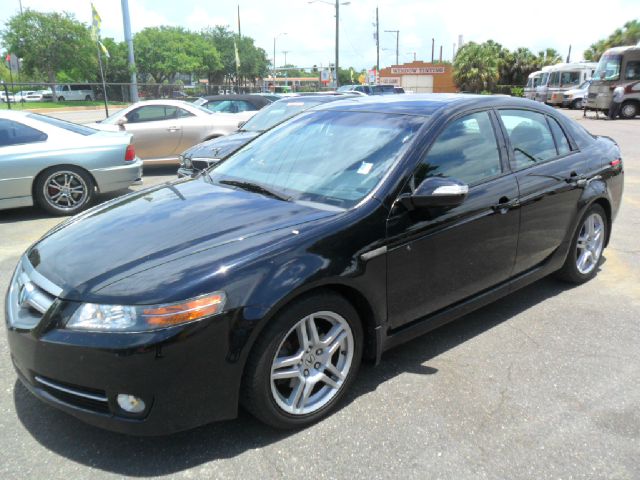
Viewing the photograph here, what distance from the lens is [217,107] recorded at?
13.0 meters

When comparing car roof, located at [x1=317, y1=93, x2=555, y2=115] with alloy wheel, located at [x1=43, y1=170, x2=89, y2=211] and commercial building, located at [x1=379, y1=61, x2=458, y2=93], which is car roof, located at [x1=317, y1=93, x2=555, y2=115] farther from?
commercial building, located at [x1=379, y1=61, x2=458, y2=93]

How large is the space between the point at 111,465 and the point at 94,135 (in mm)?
6218

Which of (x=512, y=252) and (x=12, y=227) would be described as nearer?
(x=512, y=252)

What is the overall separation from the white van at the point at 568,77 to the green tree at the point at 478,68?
57.1ft

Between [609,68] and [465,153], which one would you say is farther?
[609,68]

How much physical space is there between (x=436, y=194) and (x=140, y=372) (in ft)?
5.55

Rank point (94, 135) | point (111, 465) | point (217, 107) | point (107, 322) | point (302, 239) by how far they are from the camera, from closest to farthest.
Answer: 1. point (107, 322)
2. point (111, 465)
3. point (302, 239)
4. point (94, 135)
5. point (217, 107)

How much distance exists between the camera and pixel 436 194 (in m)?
2.91

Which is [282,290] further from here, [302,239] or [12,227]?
[12,227]

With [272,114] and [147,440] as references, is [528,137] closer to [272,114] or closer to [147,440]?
[147,440]

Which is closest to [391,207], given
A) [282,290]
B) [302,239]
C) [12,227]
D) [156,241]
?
[302,239]

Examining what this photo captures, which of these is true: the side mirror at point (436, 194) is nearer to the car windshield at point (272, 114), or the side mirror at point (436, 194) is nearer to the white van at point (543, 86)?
the car windshield at point (272, 114)

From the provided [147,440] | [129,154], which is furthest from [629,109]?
[147,440]

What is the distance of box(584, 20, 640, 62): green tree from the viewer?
4772 centimetres
